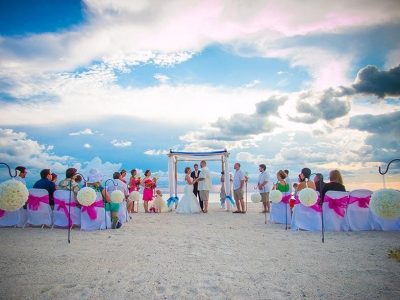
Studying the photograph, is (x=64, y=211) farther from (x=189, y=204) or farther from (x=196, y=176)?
(x=196, y=176)

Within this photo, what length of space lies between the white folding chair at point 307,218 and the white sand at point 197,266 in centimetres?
67

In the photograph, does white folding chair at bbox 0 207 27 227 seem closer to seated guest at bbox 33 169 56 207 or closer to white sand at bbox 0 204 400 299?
seated guest at bbox 33 169 56 207

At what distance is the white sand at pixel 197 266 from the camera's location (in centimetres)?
324

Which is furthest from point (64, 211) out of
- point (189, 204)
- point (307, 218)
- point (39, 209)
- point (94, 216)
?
point (307, 218)

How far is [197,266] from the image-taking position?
13.6 ft

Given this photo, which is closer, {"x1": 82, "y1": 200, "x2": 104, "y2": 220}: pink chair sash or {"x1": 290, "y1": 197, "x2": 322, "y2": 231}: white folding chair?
{"x1": 290, "y1": 197, "x2": 322, "y2": 231}: white folding chair

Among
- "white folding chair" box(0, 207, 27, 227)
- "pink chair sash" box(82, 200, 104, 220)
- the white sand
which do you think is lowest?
the white sand

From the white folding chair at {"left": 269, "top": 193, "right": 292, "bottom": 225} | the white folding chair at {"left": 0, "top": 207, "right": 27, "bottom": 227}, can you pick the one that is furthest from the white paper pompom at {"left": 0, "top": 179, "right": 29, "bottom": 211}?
the white folding chair at {"left": 269, "top": 193, "right": 292, "bottom": 225}

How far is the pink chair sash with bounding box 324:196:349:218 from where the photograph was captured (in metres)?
7.06

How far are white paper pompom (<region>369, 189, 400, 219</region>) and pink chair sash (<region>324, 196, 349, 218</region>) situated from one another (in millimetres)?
3265

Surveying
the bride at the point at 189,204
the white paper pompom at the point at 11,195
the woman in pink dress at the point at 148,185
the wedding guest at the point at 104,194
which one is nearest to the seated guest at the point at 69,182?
the wedding guest at the point at 104,194

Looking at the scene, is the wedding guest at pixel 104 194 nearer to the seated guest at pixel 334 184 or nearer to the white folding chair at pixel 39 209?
the white folding chair at pixel 39 209

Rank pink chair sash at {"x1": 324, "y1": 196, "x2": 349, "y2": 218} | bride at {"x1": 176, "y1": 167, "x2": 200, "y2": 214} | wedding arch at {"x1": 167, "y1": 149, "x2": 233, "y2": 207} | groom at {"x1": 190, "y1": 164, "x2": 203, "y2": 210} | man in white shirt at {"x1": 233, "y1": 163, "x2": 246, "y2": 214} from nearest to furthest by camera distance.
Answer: pink chair sash at {"x1": 324, "y1": 196, "x2": 349, "y2": 218}, man in white shirt at {"x1": 233, "y1": 163, "x2": 246, "y2": 214}, bride at {"x1": 176, "y1": 167, "x2": 200, "y2": 214}, groom at {"x1": 190, "y1": 164, "x2": 203, "y2": 210}, wedding arch at {"x1": 167, "y1": 149, "x2": 233, "y2": 207}

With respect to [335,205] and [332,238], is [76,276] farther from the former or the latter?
[335,205]
